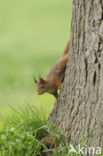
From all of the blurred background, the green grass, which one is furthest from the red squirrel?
the blurred background

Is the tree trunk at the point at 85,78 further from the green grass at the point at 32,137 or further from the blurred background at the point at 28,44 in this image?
the blurred background at the point at 28,44

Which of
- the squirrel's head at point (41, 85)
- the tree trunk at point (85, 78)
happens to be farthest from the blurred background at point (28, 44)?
the tree trunk at point (85, 78)

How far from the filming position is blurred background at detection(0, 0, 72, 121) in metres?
8.59

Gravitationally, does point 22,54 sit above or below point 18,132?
below

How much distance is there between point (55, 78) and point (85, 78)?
845 millimetres

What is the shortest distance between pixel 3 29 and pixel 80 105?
871cm

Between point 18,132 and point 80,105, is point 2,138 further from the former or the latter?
point 80,105

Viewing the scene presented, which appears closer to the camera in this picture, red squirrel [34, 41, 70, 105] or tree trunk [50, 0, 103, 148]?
tree trunk [50, 0, 103, 148]

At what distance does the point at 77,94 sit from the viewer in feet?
14.4

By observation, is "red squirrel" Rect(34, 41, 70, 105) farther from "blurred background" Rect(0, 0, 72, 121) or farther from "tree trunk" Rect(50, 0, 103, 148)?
"blurred background" Rect(0, 0, 72, 121)

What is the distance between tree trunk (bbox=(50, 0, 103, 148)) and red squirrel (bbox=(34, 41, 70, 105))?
14.7 inches

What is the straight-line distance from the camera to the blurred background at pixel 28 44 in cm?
859

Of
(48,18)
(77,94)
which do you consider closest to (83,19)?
(77,94)

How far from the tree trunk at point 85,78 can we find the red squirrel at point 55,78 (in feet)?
1.22
